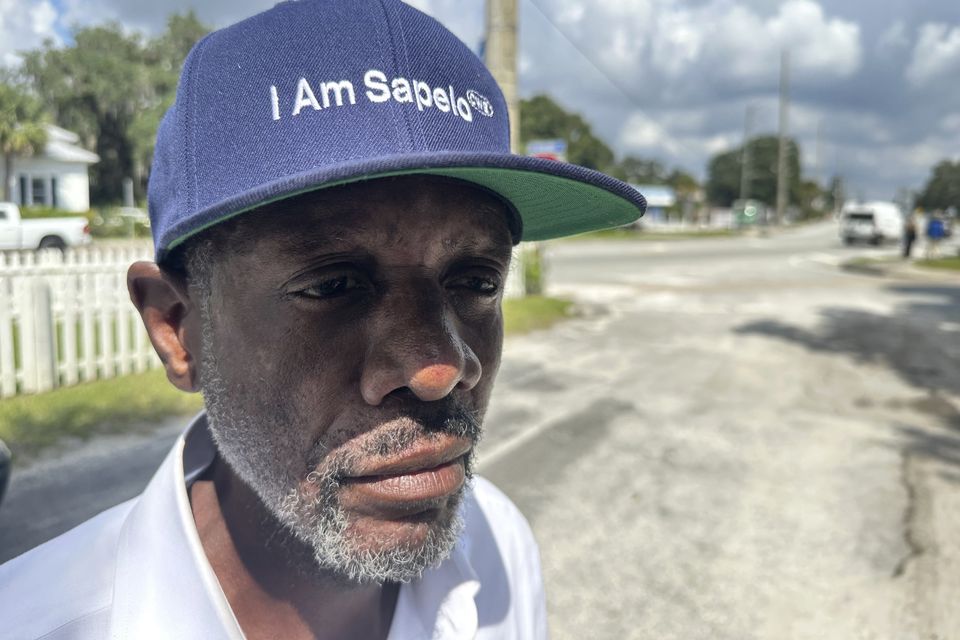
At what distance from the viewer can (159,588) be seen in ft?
3.37

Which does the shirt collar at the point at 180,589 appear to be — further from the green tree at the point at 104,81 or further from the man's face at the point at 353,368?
the green tree at the point at 104,81

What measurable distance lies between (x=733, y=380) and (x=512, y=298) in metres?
5.33

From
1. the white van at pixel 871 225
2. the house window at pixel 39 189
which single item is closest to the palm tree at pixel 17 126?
the house window at pixel 39 189

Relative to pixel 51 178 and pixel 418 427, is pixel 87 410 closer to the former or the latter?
pixel 51 178

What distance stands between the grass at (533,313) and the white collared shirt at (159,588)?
8.18 m

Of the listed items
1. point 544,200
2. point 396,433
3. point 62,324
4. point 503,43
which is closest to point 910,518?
point 544,200

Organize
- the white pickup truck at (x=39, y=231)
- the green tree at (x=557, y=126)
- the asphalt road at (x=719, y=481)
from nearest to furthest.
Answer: the asphalt road at (x=719, y=481) < the white pickup truck at (x=39, y=231) < the green tree at (x=557, y=126)

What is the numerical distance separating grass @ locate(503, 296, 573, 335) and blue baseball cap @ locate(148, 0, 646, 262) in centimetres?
850

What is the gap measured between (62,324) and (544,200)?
6380 mm

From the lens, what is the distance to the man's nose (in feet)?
3.14

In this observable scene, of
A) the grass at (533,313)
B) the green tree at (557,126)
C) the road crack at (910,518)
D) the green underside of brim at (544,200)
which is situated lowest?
the road crack at (910,518)

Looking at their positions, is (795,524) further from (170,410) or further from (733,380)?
(170,410)

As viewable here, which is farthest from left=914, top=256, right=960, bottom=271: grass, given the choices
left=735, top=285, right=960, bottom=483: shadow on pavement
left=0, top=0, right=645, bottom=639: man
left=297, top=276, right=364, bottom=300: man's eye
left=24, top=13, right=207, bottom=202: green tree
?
left=297, top=276, right=364, bottom=300: man's eye

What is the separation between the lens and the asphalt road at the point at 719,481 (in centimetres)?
326
